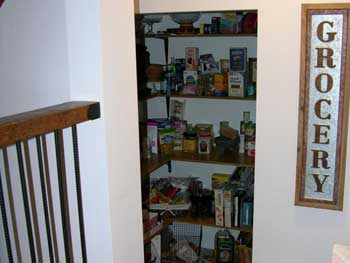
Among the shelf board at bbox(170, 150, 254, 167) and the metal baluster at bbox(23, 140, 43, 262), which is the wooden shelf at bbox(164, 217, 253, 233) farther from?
the metal baluster at bbox(23, 140, 43, 262)

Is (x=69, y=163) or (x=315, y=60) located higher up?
(x=315, y=60)

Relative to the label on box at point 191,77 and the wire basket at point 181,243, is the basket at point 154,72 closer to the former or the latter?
the label on box at point 191,77

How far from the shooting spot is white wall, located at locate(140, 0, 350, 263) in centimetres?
219

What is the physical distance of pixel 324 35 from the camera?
207cm

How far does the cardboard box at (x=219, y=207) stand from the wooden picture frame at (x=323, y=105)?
856mm

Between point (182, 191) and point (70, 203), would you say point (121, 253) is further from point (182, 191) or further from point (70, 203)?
point (182, 191)

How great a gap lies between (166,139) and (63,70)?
78.5 inches

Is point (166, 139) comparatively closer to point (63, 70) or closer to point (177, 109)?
point (177, 109)

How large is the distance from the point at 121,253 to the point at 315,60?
146 centimetres

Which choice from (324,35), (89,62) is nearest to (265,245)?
(324,35)

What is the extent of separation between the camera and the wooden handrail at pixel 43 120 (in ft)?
2.82

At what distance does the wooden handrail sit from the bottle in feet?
7.67

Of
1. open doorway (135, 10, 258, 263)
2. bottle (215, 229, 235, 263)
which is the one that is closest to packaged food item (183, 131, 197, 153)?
open doorway (135, 10, 258, 263)

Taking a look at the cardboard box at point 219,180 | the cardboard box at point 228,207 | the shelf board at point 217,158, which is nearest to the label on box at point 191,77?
the shelf board at point 217,158
